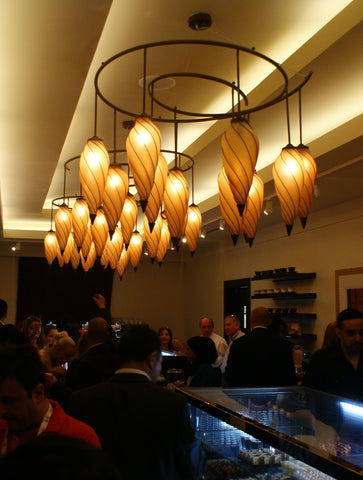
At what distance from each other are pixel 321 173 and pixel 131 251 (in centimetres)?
220

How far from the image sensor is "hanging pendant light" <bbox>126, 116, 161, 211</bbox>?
7.98ft

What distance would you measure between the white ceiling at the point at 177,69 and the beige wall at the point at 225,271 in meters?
1.43

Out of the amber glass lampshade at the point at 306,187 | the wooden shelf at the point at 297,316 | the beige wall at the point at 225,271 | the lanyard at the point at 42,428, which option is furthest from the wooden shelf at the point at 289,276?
the lanyard at the point at 42,428

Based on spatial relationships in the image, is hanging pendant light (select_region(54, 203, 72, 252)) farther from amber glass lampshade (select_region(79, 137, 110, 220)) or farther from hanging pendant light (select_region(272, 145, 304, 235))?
hanging pendant light (select_region(272, 145, 304, 235))

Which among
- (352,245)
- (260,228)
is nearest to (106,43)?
(352,245)

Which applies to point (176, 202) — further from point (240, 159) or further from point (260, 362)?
point (260, 362)

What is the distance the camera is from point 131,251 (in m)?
5.34

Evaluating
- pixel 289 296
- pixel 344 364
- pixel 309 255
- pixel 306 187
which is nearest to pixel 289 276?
pixel 289 296

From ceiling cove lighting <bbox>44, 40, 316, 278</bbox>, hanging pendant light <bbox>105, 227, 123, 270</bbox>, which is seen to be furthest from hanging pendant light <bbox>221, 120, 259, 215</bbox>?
hanging pendant light <bbox>105, 227, 123, 270</bbox>

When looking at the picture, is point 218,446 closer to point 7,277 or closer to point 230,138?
point 230,138

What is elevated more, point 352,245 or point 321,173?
point 321,173

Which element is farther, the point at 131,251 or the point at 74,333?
the point at 74,333

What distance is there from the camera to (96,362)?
3115 mm

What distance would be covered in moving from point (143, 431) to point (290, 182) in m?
1.40
